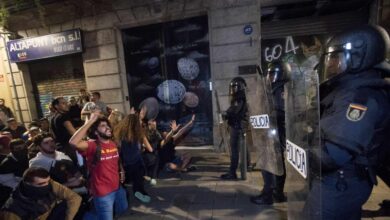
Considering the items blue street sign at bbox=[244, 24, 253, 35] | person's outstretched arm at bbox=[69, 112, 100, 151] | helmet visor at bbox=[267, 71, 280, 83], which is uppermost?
blue street sign at bbox=[244, 24, 253, 35]

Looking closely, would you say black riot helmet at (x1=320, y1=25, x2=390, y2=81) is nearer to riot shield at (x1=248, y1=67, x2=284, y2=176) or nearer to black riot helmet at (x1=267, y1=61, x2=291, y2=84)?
riot shield at (x1=248, y1=67, x2=284, y2=176)

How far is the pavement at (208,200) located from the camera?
3.42 metres

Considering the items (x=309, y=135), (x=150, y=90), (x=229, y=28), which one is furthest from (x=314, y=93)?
(x=150, y=90)

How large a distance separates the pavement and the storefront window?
2301 millimetres

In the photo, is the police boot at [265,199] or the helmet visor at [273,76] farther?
the police boot at [265,199]

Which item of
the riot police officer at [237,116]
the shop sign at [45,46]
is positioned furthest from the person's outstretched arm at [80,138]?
the shop sign at [45,46]

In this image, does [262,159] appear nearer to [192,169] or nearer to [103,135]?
[103,135]

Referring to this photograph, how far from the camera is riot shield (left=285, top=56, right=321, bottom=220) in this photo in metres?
1.25

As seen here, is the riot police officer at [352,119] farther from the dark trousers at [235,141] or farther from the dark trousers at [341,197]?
the dark trousers at [235,141]

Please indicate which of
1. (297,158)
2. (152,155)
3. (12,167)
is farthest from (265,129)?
(12,167)

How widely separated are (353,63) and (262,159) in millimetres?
1747

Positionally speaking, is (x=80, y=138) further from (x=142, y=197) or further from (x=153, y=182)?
(x=153, y=182)

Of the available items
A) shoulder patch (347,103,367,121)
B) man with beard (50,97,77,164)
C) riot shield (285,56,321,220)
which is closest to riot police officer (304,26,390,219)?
shoulder patch (347,103,367,121)

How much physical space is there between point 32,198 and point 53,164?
0.93m
